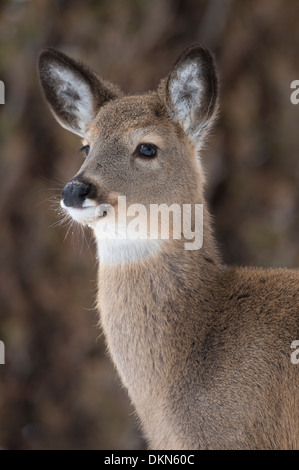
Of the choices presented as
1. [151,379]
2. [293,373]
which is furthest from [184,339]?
[293,373]

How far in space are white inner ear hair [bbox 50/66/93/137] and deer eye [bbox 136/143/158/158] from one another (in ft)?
2.23

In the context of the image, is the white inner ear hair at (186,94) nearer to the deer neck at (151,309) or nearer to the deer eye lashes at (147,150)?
the deer eye lashes at (147,150)

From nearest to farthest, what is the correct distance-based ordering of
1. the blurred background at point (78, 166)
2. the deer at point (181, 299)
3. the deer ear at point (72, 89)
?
the deer at point (181, 299), the deer ear at point (72, 89), the blurred background at point (78, 166)

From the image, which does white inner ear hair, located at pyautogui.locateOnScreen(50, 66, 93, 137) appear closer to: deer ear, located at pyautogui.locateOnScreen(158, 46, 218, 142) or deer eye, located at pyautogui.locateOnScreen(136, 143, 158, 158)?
deer ear, located at pyautogui.locateOnScreen(158, 46, 218, 142)

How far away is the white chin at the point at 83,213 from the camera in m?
3.32

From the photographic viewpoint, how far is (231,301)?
142 inches

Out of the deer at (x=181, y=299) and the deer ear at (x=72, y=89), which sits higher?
the deer ear at (x=72, y=89)

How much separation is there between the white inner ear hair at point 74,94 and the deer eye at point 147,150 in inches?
26.8

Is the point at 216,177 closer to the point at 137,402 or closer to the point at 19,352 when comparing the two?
the point at 19,352

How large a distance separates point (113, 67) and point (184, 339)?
17.0 ft

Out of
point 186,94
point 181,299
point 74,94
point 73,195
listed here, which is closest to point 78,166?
point 74,94

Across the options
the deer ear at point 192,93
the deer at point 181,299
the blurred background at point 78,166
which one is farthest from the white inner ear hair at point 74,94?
the blurred background at point 78,166

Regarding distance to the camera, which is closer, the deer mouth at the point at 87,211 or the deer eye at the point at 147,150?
the deer mouth at the point at 87,211

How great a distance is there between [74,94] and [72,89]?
0.03 m
